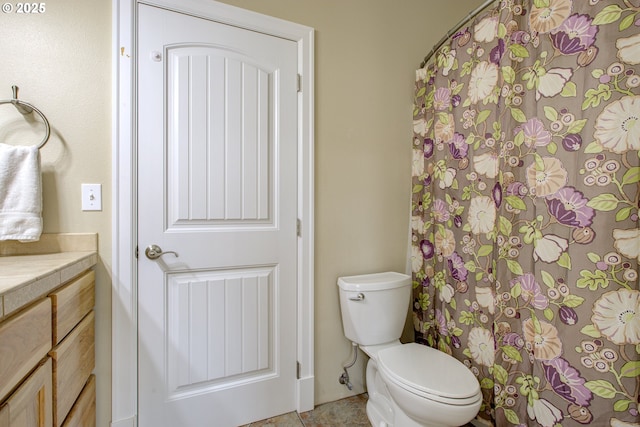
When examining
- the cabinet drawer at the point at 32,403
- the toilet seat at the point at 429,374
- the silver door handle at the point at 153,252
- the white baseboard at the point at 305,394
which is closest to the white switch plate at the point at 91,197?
the silver door handle at the point at 153,252

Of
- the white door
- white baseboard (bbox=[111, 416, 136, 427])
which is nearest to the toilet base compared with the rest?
the white door

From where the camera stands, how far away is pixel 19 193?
3.35 feet

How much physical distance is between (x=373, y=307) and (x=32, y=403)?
4.17 feet

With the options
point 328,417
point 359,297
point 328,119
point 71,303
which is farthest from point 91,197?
point 328,417

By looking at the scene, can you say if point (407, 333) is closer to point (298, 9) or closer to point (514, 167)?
point (514, 167)

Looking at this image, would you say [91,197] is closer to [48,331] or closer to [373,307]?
[48,331]

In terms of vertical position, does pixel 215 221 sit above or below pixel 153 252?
above

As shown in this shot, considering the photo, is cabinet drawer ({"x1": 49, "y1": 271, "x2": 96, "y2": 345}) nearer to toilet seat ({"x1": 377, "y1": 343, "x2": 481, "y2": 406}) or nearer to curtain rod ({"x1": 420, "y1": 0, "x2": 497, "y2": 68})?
toilet seat ({"x1": 377, "y1": 343, "x2": 481, "y2": 406})

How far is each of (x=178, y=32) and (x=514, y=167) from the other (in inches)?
61.1

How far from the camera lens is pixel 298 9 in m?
1.50

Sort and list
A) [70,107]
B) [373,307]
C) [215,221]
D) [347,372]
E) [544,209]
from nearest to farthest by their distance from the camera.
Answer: [544,209]
[70,107]
[215,221]
[373,307]
[347,372]

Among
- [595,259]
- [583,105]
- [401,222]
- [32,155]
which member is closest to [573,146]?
[583,105]

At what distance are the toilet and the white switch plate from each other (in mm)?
1179

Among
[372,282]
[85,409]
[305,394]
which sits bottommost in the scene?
[305,394]
